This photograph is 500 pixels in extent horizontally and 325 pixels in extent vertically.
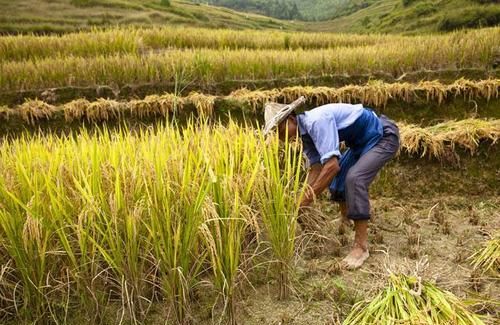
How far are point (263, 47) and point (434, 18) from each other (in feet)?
62.5

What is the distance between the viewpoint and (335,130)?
10.2 ft

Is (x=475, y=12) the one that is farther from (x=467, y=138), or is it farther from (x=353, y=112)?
(x=353, y=112)

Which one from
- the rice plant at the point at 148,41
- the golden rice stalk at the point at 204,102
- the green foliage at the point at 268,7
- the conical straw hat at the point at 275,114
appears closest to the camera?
the conical straw hat at the point at 275,114

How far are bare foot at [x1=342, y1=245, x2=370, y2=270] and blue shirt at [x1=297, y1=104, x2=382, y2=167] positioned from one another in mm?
641

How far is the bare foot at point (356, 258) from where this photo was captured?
10.1ft

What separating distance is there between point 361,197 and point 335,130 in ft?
1.60

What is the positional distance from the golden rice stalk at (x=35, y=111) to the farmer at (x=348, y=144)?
427cm

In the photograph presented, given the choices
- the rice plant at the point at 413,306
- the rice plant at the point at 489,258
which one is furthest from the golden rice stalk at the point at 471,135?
the rice plant at the point at 413,306

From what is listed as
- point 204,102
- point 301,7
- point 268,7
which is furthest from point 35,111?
point 301,7

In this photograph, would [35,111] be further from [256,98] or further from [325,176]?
[325,176]

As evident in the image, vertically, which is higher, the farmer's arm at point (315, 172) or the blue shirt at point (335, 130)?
the blue shirt at point (335, 130)

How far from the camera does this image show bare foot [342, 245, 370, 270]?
3076 millimetres

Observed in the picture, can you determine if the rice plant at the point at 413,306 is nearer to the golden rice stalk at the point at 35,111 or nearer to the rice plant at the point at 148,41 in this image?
the golden rice stalk at the point at 35,111

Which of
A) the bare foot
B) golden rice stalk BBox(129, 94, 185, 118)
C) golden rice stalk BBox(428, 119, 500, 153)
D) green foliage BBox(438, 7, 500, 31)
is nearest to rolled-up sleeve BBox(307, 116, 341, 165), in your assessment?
the bare foot
